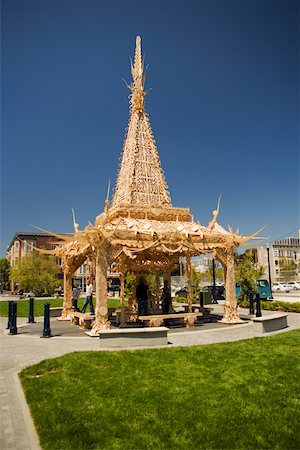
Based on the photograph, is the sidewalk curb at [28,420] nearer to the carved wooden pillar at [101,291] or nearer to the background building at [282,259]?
the carved wooden pillar at [101,291]

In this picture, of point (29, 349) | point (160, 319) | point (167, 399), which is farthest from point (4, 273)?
point (167, 399)

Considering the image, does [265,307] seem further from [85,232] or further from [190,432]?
[190,432]

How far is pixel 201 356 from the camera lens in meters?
8.49

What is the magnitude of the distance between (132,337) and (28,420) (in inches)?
201

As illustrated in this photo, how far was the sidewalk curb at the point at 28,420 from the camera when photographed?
4.30 meters

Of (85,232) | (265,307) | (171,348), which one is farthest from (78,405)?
(265,307)

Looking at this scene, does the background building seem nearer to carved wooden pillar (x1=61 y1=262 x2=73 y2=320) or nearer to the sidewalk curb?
carved wooden pillar (x1=61 y1=262 x2=73 y2=320)

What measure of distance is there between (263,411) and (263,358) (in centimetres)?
326

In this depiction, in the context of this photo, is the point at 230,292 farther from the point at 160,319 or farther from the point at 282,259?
the point at 282,259

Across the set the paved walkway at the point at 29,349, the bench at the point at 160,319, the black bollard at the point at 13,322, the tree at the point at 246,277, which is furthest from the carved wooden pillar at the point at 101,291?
the tree at the point at 246,277

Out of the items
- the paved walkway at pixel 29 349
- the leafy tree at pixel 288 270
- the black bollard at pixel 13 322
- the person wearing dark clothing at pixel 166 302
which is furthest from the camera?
the leafy tree at pixel 288 270

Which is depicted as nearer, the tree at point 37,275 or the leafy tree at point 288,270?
Result: the tree at point 37,275

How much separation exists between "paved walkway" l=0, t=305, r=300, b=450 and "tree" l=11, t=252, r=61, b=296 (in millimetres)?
30836

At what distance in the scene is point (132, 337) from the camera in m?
9.95
